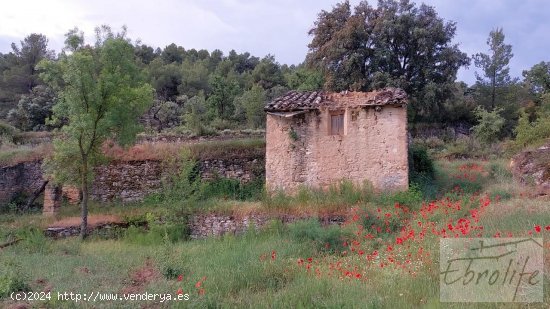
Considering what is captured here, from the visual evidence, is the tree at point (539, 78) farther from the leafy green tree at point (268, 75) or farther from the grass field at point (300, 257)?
the grass field at point (300, 257)

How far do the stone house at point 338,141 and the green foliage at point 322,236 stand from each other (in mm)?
4621

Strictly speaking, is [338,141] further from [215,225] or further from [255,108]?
[255,108]

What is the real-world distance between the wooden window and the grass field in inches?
88.9

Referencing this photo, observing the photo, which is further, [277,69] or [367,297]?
[277,69]

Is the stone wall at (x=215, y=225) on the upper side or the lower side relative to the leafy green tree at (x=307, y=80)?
lower

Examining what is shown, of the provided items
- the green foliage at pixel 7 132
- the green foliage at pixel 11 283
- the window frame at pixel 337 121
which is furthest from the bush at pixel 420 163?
the green foliage at pixel 7 132

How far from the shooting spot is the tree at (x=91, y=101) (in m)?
14.6

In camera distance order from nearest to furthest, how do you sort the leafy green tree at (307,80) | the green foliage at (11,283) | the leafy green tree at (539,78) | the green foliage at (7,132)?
the green foliage at (11,283)
the green foliage at (7,132)
the leafy green tree at (307,80)
the leafy green tree at (539,78)

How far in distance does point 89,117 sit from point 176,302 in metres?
9.50

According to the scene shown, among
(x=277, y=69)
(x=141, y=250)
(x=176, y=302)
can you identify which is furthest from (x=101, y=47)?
(x=277, y=69)

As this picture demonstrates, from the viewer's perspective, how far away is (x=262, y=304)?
6809mm

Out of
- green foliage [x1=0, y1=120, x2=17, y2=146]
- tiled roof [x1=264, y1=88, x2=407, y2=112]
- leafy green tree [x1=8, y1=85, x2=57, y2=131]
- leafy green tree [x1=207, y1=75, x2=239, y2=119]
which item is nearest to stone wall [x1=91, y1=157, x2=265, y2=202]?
tiled roof [x1=264, y1=88, x2=407, y2=112]

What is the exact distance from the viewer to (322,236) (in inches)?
413

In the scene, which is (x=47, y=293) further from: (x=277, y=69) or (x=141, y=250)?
(x=277, y=69)
